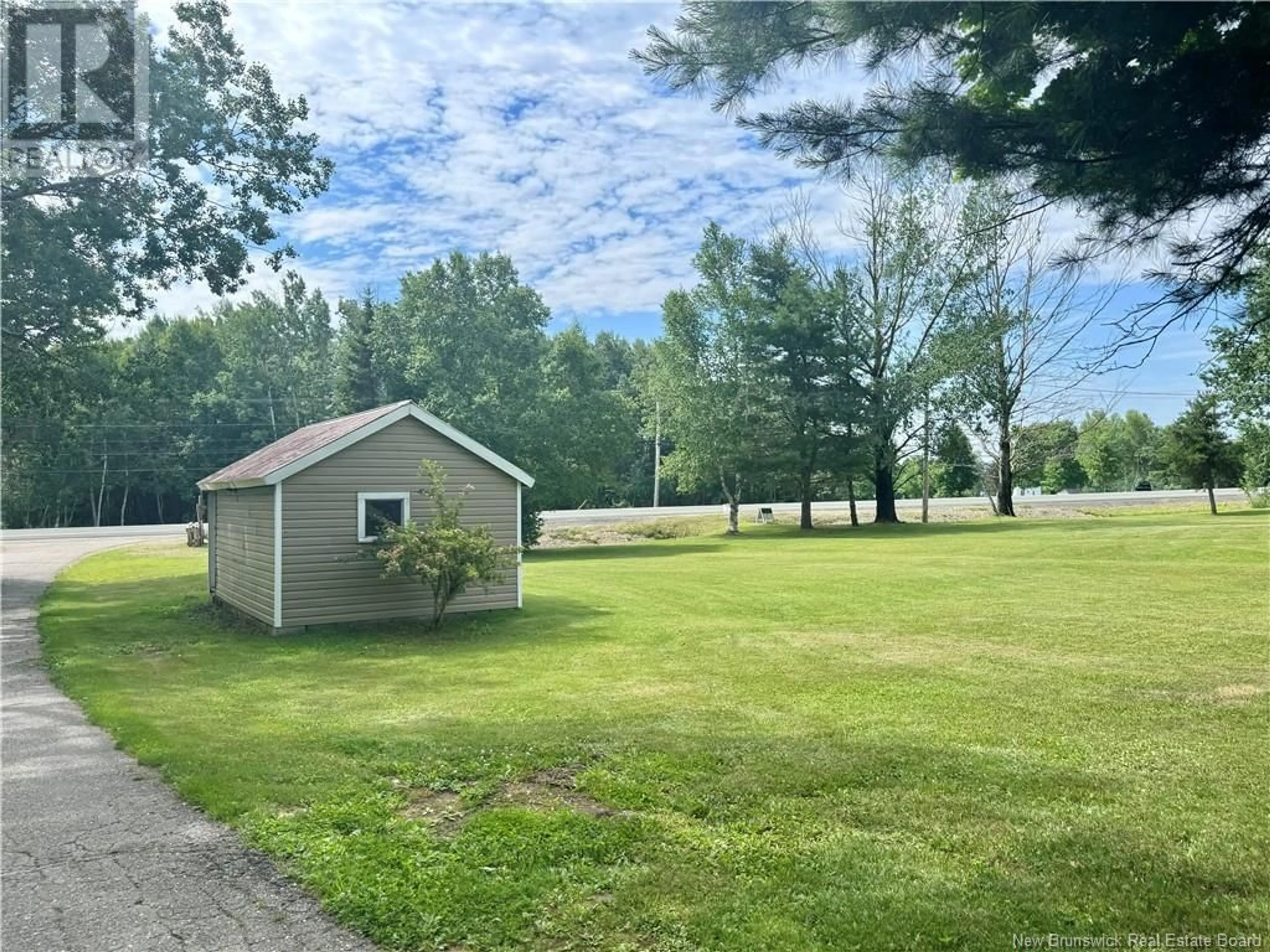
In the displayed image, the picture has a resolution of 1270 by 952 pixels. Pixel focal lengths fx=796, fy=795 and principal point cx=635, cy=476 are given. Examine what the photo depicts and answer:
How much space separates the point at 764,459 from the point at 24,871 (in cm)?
2832

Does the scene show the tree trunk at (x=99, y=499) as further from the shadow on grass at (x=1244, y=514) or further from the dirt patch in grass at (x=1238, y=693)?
the shadow on grass at (x=1244, y=514)

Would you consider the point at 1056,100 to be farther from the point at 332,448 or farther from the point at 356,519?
the point at 356,519

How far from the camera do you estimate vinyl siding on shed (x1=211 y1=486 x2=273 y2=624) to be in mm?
11602

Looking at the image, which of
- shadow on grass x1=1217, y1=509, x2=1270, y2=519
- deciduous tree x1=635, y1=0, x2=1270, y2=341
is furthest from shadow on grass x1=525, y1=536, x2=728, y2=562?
deciduous tree x1=635, y1=0, x2=1270, y2=341

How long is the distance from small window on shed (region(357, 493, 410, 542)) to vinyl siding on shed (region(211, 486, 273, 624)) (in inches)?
47.5

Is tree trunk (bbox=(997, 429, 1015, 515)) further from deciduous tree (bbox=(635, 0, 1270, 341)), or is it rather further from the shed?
deciduous tree (bbox=(635, 0, 1270, 341))

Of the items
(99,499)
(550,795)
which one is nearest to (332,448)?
(550,795)

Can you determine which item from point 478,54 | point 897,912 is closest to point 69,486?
point 478,54

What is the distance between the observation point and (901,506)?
44.2 metres

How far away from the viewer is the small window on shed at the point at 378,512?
11.8m

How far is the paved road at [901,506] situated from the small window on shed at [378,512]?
67.6ft

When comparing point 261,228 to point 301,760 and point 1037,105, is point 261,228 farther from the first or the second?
point 1037,105

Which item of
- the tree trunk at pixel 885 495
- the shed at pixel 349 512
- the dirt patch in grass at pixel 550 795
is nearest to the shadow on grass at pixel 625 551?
the tree trunk at pixel 885 495

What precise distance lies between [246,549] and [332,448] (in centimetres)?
259
